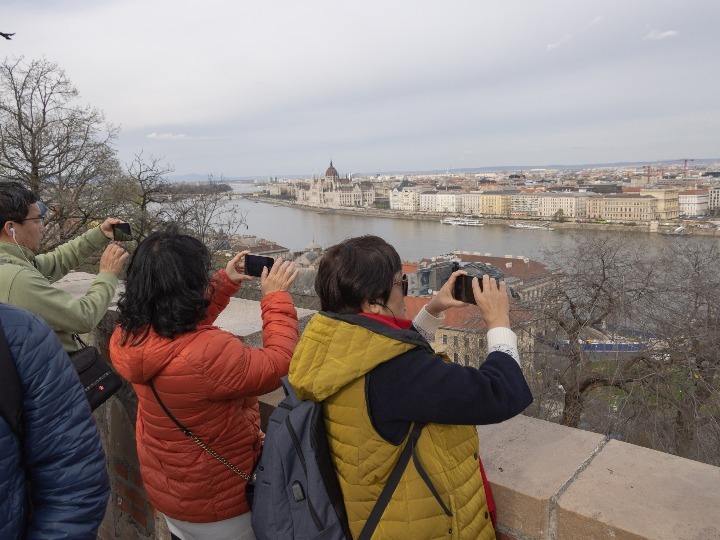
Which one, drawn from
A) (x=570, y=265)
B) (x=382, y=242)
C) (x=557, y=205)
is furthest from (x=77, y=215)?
(x=557, y=205)

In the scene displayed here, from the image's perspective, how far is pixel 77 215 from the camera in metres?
10.1

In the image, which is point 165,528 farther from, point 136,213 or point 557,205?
point 557,205

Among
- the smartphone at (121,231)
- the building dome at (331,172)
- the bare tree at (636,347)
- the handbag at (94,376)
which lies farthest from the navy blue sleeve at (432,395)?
the building dome at (331,172)

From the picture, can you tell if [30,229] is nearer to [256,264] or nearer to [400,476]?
[256,264]

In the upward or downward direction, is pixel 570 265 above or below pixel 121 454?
below

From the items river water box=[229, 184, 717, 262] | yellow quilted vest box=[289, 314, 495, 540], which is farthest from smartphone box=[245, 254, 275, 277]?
river water box=[229, 184, 717, 262]

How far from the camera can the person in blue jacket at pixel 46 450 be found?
0.83m

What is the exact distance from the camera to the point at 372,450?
937mm

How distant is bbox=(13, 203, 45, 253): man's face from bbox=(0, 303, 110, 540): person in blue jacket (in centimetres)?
88

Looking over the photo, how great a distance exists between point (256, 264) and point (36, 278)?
21.0 inches

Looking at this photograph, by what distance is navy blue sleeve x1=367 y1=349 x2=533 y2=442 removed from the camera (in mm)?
896

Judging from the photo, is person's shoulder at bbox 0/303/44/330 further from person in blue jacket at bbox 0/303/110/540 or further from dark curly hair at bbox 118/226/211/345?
dark curly hair at bbox 118/226/211/345

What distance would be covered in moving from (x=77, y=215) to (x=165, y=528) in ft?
31.5

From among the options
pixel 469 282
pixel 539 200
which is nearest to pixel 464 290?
pixel 469 282
